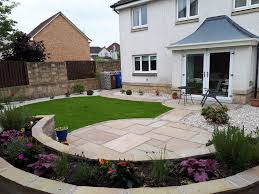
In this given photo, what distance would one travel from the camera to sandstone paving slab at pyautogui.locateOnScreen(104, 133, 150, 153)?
16.9 feet

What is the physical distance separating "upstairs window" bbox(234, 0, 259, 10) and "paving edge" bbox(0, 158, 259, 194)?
892 cm

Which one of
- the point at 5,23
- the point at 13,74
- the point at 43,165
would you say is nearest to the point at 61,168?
the point at 43,165

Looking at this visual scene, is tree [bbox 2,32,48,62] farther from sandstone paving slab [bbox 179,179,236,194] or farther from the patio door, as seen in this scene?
sandstone paving slab [bbox 179,179,236,194]

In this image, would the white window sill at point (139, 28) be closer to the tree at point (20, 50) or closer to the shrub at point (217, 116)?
the tree at point (20, 50)

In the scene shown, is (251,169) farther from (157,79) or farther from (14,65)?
(14,65)

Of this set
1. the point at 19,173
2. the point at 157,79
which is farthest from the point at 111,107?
the point at 19,173

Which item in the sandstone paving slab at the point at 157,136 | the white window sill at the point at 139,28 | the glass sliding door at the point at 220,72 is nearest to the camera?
the sandstone paving slab at the point at 157,136

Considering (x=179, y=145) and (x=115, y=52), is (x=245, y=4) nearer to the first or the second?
(x=179, y=145)

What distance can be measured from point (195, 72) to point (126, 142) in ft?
21.5

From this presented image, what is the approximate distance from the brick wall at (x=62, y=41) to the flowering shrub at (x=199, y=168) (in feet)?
81.4

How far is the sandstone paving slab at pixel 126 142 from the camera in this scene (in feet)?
16.9

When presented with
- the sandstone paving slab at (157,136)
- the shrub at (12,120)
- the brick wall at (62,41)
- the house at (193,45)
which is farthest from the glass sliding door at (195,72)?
the brick wall at (62,41)

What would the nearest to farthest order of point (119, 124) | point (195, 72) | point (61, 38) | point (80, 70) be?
1. point (119, 124)
2. point (195, 72)
3. point (80, 70)
4. point (61, 38)

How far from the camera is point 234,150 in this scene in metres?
2.98
